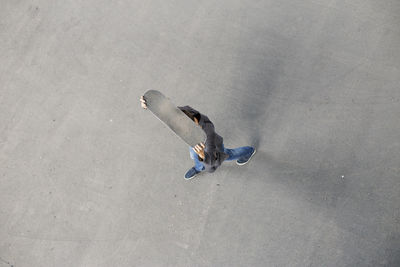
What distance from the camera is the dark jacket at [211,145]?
268cm

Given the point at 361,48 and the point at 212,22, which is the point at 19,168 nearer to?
the point at 212,22

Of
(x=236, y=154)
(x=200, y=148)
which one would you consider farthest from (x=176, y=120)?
(x=236, y=154)

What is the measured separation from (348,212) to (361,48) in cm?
185


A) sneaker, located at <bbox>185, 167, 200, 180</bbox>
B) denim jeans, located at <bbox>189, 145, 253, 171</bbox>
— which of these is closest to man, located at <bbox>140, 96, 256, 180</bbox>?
denim jeans, located at <bbox>189, 145, 253, 171</bbox>

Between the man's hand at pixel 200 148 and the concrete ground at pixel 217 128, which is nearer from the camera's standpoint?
the man's hand at pixel 200 148

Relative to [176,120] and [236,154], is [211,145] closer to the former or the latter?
[176,120]

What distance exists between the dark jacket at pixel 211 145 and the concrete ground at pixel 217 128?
1.97 ft

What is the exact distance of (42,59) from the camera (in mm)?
3973

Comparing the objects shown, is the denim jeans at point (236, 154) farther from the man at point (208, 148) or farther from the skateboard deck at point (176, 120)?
the skateboard deck at point (176, 120)

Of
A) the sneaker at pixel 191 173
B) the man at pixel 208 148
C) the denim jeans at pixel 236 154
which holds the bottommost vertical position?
the sneaker at pixel 191 173

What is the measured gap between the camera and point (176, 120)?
2.76 meters

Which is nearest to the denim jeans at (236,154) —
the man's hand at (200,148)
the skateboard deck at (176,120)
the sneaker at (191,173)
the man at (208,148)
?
the man at (208,148)

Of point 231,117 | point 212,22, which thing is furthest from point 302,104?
point 212,22

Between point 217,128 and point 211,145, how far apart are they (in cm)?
85
